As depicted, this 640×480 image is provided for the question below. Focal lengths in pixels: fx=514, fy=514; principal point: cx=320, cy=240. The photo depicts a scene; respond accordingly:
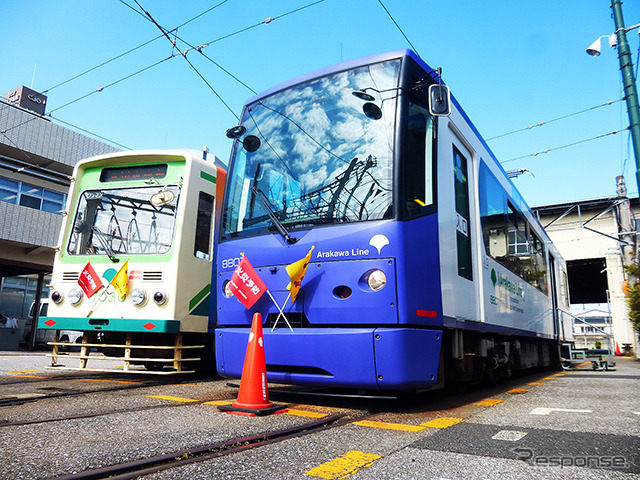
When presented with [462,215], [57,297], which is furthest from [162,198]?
[462,215]

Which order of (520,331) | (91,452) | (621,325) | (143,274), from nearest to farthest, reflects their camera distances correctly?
1. (91,452)
2. (143,274)
3. (520,331)
4. (621,325)

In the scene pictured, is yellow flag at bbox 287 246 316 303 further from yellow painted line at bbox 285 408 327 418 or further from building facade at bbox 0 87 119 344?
building facade at bbox 0 87 119 344

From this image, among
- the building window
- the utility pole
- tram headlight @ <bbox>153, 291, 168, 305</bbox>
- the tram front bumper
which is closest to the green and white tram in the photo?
tram headlight @ <bbox>153, 291, 168, 305</bbox>

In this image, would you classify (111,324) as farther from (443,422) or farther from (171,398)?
(443,422)

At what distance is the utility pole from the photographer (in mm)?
8773

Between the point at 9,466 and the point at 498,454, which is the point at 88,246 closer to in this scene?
the point at 9,466

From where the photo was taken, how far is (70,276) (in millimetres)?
6637

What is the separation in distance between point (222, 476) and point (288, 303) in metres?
2.23

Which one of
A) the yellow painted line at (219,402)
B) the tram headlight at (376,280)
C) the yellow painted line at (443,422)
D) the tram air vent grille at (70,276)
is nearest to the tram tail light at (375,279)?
the tram headlight at (376,280)

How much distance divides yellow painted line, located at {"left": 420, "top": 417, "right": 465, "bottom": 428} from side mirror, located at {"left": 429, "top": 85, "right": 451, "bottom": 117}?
2.52m

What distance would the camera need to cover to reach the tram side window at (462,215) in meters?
5.20

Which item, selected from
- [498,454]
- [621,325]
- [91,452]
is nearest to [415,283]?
[498,454]

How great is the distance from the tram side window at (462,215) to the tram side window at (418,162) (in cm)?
73

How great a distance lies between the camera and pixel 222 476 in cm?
232
